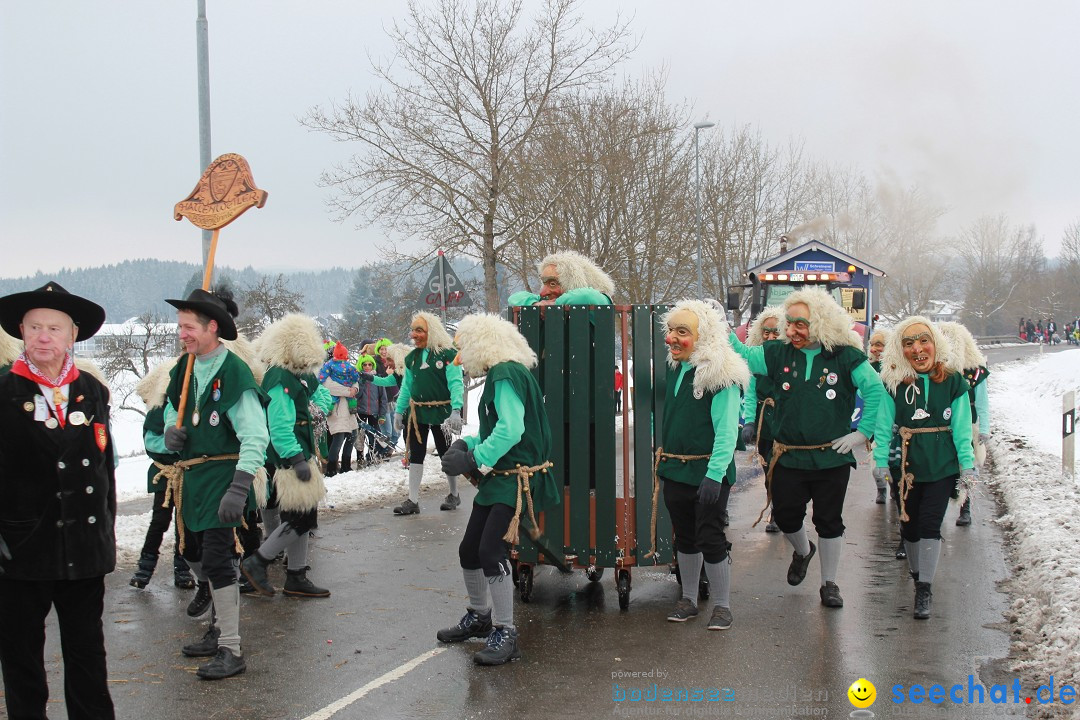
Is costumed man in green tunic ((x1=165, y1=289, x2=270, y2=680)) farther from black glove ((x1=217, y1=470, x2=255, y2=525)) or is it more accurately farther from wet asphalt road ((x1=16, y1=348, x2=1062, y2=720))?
wet asphalt road ((x1=16, y1=348, x2=1062, y2=720))

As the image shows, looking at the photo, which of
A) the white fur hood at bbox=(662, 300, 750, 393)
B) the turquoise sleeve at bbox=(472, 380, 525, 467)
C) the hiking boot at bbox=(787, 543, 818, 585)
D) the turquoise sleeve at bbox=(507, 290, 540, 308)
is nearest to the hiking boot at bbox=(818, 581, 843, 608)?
the hiking boot at bbox=(787, 543, 818, 585)

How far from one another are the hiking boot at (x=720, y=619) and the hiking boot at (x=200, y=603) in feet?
10.8

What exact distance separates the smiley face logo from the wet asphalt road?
→ 0.06m

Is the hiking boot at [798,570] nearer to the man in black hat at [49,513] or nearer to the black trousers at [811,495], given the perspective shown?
the black trousers at [811,495]

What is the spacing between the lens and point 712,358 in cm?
605

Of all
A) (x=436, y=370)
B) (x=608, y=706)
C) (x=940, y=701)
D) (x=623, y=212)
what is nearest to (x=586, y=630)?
(x=608, y=706)

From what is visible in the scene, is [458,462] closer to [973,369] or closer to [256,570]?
[256,570]

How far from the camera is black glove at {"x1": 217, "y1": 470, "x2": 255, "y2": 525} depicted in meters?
5.16

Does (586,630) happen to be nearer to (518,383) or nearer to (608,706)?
(608,706)

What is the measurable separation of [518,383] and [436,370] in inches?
199

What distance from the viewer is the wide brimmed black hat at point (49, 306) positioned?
405 cm

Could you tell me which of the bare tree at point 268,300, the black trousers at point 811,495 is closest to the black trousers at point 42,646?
the black trousers at point 811,495

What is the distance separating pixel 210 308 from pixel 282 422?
A: 161cm

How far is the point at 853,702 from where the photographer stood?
16.0 ft
